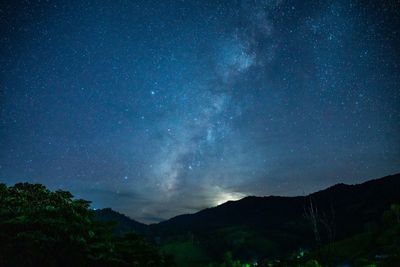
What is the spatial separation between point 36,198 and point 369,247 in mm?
51282

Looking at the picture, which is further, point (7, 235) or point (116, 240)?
A: point (116, 240)

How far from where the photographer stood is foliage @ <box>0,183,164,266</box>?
15445 millimetres

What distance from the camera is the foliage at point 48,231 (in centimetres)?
1545

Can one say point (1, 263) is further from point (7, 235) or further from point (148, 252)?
point (148, 252)

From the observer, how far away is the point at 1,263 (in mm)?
15094

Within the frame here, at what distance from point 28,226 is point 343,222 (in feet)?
459

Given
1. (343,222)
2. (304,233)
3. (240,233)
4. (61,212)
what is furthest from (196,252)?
(61,212)

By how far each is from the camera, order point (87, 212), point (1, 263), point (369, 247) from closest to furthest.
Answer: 1. point (1, 263)
2. point (87, 212)
3. point (369, 247)

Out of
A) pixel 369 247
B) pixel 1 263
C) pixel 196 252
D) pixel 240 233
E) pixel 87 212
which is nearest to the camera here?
pixel 1 263

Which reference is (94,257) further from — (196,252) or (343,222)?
(343,222)

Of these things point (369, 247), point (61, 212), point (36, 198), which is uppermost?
point (36, 198)

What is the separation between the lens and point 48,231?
16016mm

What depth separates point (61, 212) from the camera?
1662cm

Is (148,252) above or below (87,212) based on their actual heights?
below
